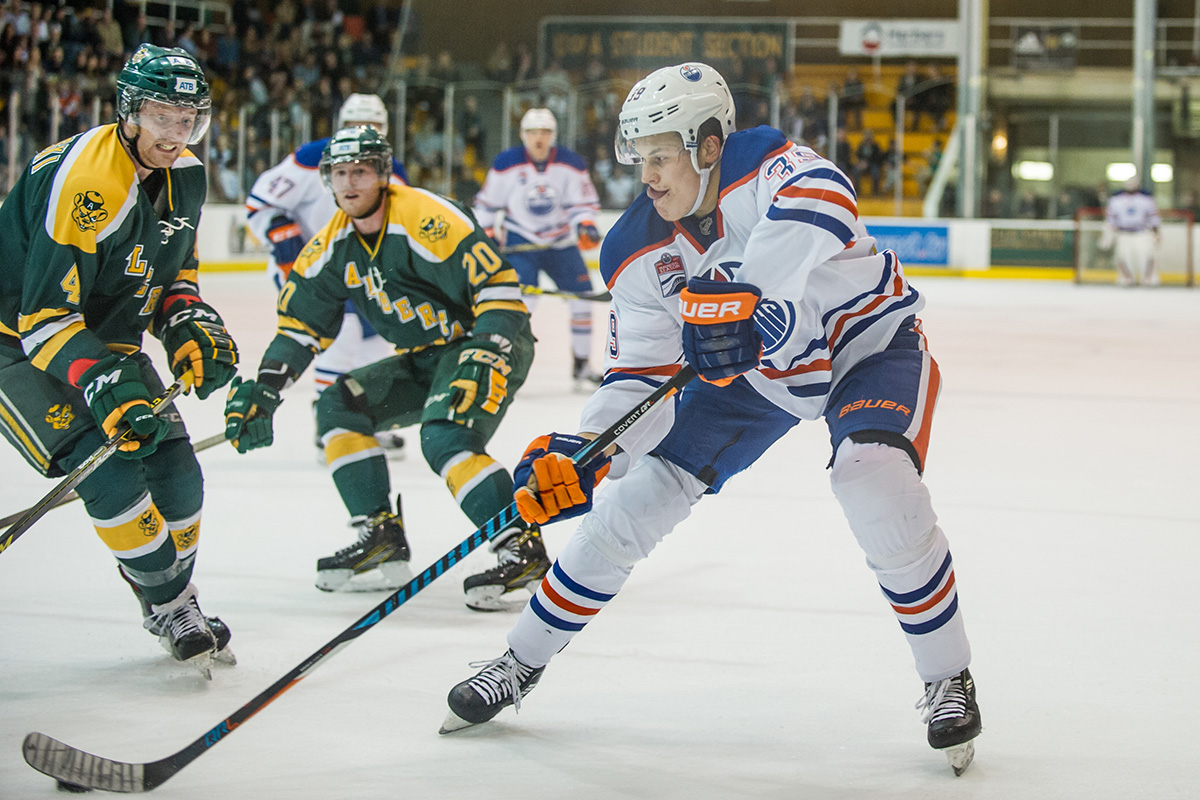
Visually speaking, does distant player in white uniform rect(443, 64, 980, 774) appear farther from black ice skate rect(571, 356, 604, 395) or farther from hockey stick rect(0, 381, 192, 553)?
black ice skate rect(571, 356, 604, 395)

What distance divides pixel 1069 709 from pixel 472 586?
4.12ft

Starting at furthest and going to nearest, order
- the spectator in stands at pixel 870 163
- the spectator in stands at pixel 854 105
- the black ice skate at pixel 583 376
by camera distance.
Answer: the spectator in stands at pixel 854 105
the spectator in stands at pixel 870 163
the black ice skate at pixel 583 376

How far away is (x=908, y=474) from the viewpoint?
2.01 m

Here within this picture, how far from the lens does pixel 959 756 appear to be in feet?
6.59

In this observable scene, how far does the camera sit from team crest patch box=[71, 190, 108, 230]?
2.31 m

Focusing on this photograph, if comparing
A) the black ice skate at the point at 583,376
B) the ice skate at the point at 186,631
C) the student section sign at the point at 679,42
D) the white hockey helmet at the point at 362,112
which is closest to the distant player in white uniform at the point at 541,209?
the black ice skate at the point at 583,376

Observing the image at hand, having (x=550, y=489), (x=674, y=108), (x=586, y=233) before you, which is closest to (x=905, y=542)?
(x=550, y=489)

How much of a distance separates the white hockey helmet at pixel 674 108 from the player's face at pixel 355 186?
107 centimetres

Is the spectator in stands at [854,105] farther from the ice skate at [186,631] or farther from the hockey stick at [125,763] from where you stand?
the hockey stick at [125,763]

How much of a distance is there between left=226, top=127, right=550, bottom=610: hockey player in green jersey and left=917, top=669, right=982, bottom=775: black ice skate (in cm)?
111

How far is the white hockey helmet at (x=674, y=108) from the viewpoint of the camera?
2.09 meters

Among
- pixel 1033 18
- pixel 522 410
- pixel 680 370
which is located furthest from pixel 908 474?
pixel 1033 18

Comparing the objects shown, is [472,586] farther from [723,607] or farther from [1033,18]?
[1033,18]

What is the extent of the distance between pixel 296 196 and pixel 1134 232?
1098 cm
